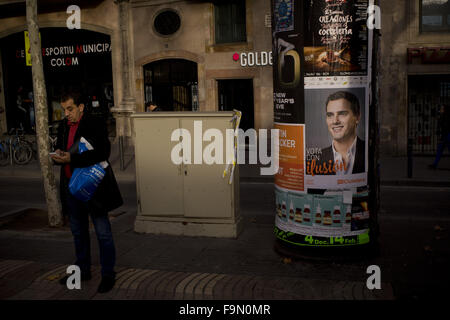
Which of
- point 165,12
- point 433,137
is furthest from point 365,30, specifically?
point 165,12

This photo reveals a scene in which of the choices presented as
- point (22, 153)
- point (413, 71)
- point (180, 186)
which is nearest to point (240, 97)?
point (413, 71)

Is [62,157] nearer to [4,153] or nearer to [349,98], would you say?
[349,98]

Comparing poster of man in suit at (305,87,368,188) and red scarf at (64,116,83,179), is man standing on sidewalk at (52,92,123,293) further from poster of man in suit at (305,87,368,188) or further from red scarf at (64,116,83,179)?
poster of man in suit at (305,87,368,188)

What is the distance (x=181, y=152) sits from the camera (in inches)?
249

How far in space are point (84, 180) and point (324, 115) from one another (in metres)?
2.54

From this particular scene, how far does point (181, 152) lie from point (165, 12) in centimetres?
1323

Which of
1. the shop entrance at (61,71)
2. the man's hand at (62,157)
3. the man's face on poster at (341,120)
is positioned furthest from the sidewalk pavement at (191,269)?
the shop entrance at (61,71)

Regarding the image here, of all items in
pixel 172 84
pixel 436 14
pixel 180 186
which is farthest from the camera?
pixel 172 84

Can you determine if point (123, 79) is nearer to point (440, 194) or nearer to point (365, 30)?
point (440, 194)

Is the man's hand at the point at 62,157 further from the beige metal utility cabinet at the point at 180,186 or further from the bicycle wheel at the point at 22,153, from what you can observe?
the bicycle wheel at the point at 22,153

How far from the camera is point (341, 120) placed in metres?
4.98

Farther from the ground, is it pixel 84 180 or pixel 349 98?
pixel 349 98

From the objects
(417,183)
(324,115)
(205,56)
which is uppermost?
(205,56)

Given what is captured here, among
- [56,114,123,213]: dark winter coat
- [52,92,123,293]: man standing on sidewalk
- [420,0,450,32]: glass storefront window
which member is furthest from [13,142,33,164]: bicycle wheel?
[420,0,450,32]: glass storefront window
